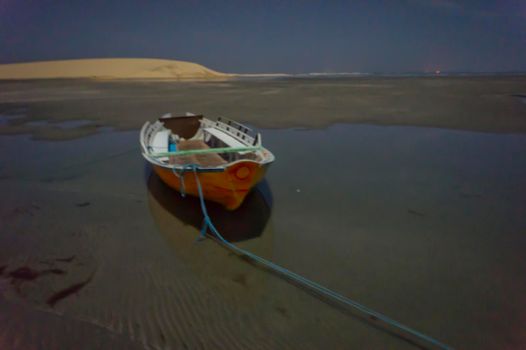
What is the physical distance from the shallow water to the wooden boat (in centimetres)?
69

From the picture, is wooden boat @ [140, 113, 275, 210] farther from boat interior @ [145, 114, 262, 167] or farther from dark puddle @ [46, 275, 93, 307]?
dark puddle @ [46, 275, 93, 307]

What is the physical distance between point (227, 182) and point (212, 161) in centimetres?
233

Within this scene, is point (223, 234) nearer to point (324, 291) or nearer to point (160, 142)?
point (324, 291)

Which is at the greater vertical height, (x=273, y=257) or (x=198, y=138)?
(x=198, y=138)

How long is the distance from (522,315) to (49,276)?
20.4 feet

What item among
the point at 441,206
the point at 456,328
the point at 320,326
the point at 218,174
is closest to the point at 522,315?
the point at 456,328

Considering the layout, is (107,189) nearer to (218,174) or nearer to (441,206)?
(218,174)

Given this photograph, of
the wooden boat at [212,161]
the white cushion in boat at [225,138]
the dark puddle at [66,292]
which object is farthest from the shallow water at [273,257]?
the white cushion in boat at [225,138]

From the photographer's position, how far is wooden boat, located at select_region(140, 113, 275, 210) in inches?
202

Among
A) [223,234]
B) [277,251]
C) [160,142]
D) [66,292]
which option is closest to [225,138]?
[160,142]

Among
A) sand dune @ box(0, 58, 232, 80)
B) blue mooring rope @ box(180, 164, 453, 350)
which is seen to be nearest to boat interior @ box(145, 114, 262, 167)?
blue mooring rope @ box(180, 164, 453, 350)

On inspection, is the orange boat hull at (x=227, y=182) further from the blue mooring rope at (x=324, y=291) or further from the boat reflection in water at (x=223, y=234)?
the boat reflection in water at (x=223, y=234)

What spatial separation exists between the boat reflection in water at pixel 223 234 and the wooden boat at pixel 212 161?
46cm

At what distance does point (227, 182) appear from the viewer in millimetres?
5141
